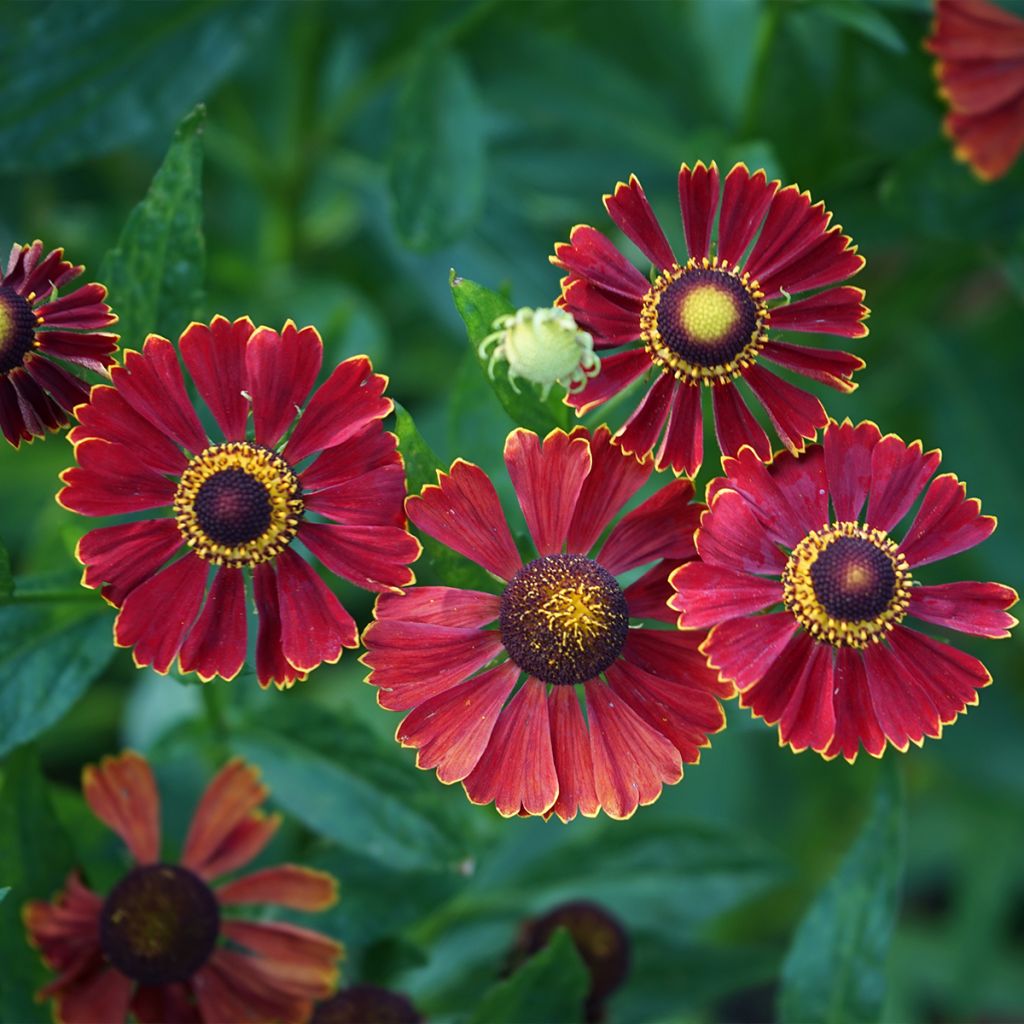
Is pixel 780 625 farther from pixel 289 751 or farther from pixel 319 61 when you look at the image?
pixel 319 61

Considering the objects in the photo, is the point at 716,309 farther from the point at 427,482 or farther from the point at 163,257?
the point at 163,257

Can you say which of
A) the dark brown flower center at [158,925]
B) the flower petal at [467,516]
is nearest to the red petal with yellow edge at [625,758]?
the flower petal at [467,516]

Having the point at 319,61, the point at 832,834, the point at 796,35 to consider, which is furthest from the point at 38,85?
the point at 832,834

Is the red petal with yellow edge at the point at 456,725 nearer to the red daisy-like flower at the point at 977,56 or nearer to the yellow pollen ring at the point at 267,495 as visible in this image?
the yellow pollen ring at the point at 267,495

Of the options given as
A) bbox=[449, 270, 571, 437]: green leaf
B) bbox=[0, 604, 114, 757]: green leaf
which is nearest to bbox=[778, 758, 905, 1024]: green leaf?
bbox=[449, 270, 571, 437]: green leaf

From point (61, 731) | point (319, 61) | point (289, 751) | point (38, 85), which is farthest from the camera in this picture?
point (61, 731)

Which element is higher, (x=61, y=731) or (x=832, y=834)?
(x=832, y=834)

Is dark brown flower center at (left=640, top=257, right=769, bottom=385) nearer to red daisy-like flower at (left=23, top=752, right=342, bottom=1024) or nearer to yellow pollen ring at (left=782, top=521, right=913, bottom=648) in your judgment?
yellow pollen ring at (left=782, top=521, right=913, bottom=648)
